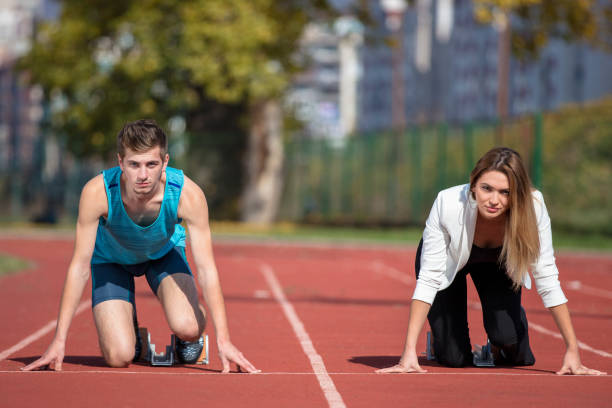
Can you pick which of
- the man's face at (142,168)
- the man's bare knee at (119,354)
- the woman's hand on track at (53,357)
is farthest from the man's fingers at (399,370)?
→ the woman's hand on track at (53,357)

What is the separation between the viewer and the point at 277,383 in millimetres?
6930

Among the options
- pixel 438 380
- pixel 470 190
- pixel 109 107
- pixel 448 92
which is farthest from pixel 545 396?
pixel 448 92

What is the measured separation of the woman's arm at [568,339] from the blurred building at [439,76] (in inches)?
925

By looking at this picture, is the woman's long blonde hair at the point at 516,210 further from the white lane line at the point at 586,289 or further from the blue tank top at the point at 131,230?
the white lane line at the point at 586,289

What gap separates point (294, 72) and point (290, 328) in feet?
65.6

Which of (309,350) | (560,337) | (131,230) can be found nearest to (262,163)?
(560,337)

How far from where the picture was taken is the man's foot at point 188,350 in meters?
7.65

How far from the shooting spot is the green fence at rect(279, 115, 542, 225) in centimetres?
2711

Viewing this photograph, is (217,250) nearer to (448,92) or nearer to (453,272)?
(453,272)

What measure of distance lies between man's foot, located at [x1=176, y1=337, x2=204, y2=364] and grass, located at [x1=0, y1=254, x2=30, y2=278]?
8.80 m

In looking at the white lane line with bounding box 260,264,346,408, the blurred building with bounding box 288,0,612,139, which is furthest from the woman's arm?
the blurred building with bounding box 288,0,612,139

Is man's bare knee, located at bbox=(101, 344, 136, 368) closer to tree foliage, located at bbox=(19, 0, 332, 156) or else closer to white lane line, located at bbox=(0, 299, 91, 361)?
white lane line, located at bbox=(0, 299, 91, 361)

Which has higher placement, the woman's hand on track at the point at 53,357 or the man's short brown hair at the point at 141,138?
the man's short brown hair at the point at 141,138

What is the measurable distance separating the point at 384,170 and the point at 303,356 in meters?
22.3
